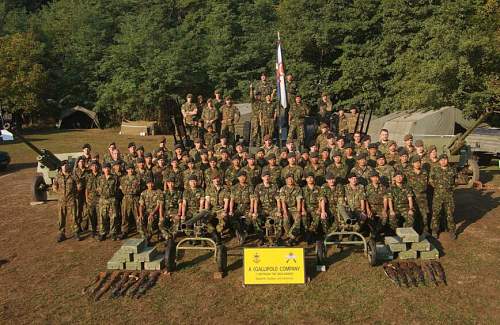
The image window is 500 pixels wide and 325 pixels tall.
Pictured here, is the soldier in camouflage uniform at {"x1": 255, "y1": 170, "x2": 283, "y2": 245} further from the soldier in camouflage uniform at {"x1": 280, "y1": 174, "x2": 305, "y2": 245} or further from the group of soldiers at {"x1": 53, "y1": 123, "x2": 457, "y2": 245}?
the soldier in camouflage uniform at {"x1": 280, "y1": 174, "x2": 305, "y2": 245}

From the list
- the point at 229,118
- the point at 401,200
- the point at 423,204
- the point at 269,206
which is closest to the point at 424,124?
the point at 229,118

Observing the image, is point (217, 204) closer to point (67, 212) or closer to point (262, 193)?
point (262, 193)

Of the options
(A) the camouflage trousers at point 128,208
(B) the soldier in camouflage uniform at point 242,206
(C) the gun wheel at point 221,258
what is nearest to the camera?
(C) the gun wheel at point 221,258

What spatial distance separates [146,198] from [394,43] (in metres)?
26.7

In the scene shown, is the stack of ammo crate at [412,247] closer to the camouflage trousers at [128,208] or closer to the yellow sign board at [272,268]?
the yellow sign board at [272,268]

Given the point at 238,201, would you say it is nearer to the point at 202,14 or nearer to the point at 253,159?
the point at 253,159

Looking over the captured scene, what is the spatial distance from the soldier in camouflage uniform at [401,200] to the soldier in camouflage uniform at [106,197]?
6.48 metres

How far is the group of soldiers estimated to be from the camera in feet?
33.8

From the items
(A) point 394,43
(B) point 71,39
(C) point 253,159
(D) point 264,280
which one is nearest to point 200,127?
(C) point 253,159

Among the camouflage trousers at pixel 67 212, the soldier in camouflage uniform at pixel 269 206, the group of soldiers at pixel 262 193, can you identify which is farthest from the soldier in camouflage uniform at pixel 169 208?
the camouflage trousers at pixel 67 212

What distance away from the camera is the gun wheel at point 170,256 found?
29.2 feet

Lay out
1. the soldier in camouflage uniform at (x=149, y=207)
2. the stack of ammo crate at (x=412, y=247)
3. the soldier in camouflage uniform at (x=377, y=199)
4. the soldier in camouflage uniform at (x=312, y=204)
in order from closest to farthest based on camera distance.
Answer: the stack of ammo crate at (x=412, y=247)
the soldier in camouflage uniform at (x=377, y=199)
the soldier in camouflage uniform at (x=312, y=204)
the soldier in camouflage uniform at (x=149, y=207)

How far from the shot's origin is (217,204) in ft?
34.8

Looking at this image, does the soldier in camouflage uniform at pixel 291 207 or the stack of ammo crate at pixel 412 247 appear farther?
the soldier in camouflage uniform at pixel 291 207
